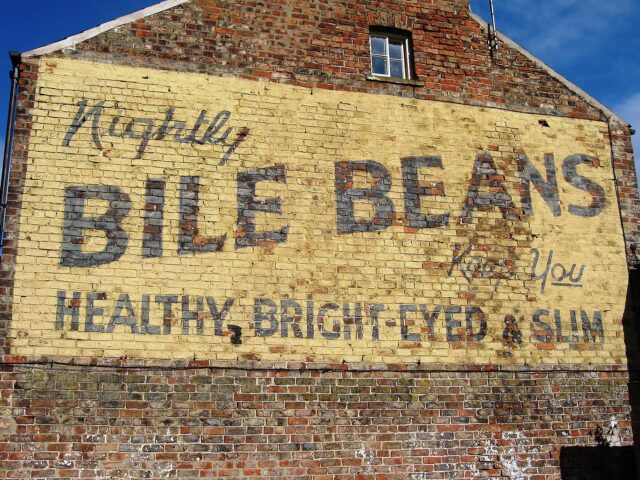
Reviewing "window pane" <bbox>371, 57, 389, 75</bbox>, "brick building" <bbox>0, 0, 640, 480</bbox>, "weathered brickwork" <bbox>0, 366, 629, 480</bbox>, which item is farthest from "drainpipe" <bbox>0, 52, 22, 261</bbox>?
"window pane" <bbox>371, 57, 389, 75</bbox>

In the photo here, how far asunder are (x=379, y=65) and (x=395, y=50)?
42 cm

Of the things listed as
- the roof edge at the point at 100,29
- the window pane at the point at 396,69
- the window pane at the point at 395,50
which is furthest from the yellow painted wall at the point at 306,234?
the window pane at the point at 395,50

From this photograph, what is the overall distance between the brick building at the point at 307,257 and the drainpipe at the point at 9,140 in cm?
5

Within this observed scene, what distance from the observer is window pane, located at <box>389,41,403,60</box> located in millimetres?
10312

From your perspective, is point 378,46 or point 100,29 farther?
point 378,46

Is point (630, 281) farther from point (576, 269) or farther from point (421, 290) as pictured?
point (421, 290)

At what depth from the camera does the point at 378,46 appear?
33.8 feet

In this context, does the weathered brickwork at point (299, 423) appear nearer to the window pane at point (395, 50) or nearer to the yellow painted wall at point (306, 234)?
the yellow painted wall at point (306, 234)

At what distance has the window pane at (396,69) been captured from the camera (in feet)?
33.3

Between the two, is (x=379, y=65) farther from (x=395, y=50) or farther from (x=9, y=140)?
(x=9, y=140)

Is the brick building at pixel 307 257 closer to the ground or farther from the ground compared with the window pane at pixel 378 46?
closer to the ground

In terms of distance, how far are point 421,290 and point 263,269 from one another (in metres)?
2.03

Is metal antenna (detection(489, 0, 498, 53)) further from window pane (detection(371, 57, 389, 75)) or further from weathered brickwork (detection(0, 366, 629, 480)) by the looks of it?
weathered brickwork (detection(0, 366, 629, 480))

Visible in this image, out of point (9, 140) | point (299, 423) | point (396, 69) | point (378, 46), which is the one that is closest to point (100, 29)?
point (9, 140)
